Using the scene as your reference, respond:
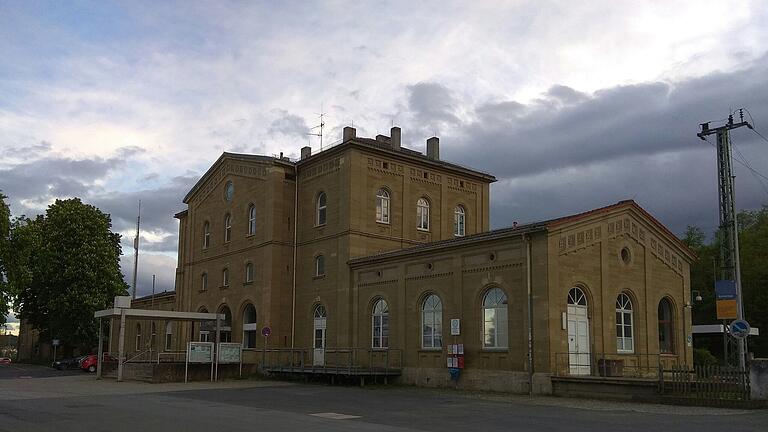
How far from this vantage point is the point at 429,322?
32.9 m

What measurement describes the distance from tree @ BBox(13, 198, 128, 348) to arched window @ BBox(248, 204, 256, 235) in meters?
21.7

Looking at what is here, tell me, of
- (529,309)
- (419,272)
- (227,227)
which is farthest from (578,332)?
(227,227)

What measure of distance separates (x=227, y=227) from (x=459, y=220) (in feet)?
47.9

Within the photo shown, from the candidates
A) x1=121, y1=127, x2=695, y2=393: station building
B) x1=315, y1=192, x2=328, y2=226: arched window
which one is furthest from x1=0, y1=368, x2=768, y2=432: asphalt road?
x1=315, y1=192, x2=328, y2=226: arched window

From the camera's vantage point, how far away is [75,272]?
58.9 m

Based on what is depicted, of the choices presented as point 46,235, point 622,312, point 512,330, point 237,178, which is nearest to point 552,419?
point 512,330

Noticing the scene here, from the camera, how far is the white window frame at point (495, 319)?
29203 mm

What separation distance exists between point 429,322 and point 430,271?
87.8 inches

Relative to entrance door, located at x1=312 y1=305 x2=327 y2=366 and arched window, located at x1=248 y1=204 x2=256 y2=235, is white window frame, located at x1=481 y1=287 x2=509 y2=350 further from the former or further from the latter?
arched window, located at x1=248 y1=204 x2=256 y2=235

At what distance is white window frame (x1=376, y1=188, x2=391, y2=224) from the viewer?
3922 centimetres

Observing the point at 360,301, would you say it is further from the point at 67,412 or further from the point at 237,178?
the point at 67,412

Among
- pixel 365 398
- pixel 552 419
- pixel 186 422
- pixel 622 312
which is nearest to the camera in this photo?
pixel 186 422

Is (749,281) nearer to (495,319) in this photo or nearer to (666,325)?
(666,325)

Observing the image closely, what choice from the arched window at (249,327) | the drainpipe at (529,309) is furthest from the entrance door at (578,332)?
the arched window at (249,327)
